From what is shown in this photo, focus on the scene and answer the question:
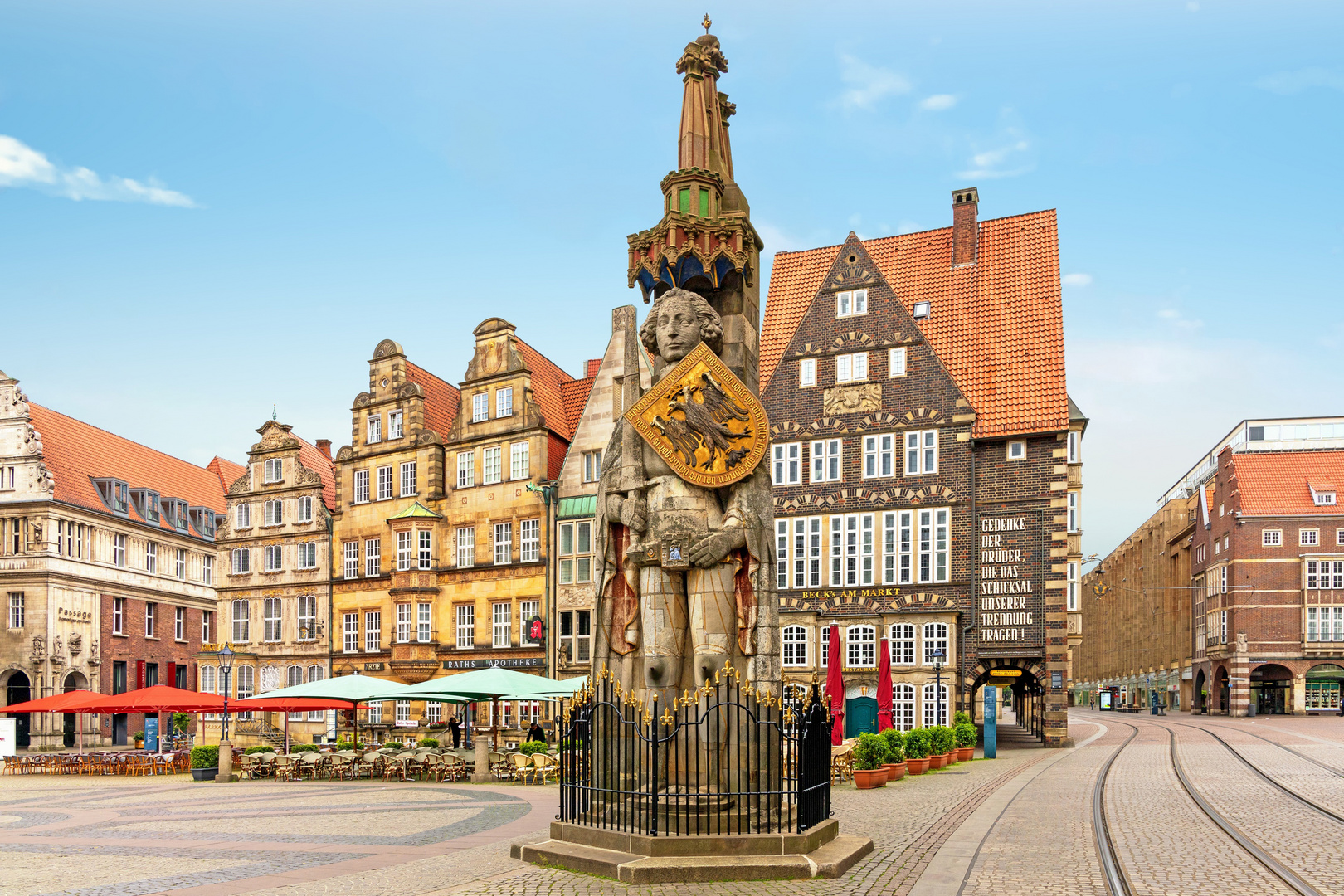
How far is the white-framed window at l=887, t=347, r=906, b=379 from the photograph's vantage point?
1439 inches

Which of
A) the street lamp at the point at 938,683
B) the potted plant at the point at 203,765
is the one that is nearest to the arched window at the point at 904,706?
the street lamp at the point at 938,683

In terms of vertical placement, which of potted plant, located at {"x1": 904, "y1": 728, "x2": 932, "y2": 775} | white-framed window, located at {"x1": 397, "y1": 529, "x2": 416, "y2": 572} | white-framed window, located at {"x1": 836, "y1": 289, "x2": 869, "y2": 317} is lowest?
potted plant, located at {"x1": 904, "y1": 728, "x2": 932, "y2": 775}

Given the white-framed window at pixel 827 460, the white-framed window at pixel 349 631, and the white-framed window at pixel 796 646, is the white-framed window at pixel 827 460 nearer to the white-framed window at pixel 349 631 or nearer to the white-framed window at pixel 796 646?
the white-framed window at pixel 796 646

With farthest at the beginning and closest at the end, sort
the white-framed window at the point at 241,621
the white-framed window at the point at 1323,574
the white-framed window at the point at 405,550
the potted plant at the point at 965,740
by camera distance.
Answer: the white-framed window at the point at 1323,574
the white-framed window at the point at 241,621
the white-framed window at the point at 405,550
the potted plant at the point at 965,740

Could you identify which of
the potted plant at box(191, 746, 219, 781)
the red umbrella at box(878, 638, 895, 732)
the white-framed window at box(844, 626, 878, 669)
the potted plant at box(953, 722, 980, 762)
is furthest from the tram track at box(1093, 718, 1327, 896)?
the potted plant at box(191, 746, 219, 781)

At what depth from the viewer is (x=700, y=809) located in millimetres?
10891

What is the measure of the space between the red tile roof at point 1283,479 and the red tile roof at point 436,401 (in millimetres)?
46090

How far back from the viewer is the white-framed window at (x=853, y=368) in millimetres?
37062

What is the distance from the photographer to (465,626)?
128 feet

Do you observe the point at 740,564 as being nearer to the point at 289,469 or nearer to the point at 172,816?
the point at 172,816

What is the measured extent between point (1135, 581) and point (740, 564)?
99286 millimetres

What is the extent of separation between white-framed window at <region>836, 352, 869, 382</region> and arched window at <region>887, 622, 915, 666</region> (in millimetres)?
7895

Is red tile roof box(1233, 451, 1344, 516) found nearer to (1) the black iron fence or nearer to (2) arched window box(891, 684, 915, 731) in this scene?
(2) arched window box(891, 684, 915, 731)

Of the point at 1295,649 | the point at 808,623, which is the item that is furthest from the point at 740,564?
the point at 1295,649
